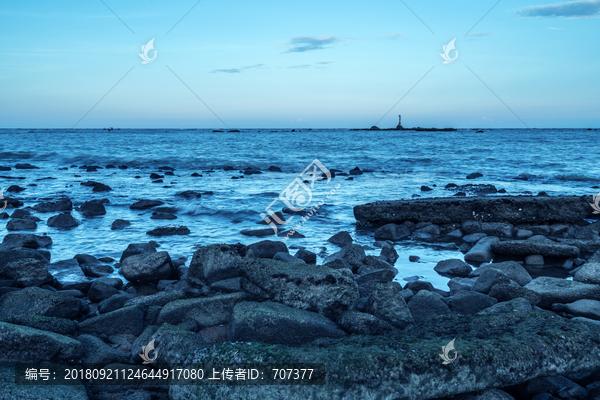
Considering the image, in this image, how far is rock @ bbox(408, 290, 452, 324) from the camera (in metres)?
5.17

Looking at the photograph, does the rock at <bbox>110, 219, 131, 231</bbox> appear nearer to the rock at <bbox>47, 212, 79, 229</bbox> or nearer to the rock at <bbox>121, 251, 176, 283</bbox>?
the rock at <bbox>47, 212, 79, 229</bbox>

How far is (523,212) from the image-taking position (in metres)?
10.9

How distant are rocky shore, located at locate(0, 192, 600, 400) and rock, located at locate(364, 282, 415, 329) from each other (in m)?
0.01

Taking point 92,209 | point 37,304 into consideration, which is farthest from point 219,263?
point 92,209

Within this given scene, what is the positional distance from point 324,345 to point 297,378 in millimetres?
721

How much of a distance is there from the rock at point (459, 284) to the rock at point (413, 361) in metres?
2.53

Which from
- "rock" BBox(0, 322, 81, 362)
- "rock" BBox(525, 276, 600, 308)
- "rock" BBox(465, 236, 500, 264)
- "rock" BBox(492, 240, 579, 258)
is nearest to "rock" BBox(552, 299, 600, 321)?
"rock" BBox(525, 276, 600, 308)

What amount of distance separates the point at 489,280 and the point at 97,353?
4891mm

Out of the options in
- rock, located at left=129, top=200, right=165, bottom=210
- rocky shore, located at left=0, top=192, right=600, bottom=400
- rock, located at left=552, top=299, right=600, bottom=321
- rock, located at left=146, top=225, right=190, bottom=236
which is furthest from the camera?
rock, located at left=129, top=200, right=165, bottom=210

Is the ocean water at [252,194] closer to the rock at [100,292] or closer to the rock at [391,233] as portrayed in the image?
the rock at [391,233]

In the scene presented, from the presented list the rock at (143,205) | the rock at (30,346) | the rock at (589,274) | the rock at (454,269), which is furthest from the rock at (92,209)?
the rock at (589,274)

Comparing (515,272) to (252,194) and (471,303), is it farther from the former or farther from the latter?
(252,194)

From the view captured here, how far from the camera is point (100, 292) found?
239 inches

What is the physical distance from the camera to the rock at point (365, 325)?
4.38m
